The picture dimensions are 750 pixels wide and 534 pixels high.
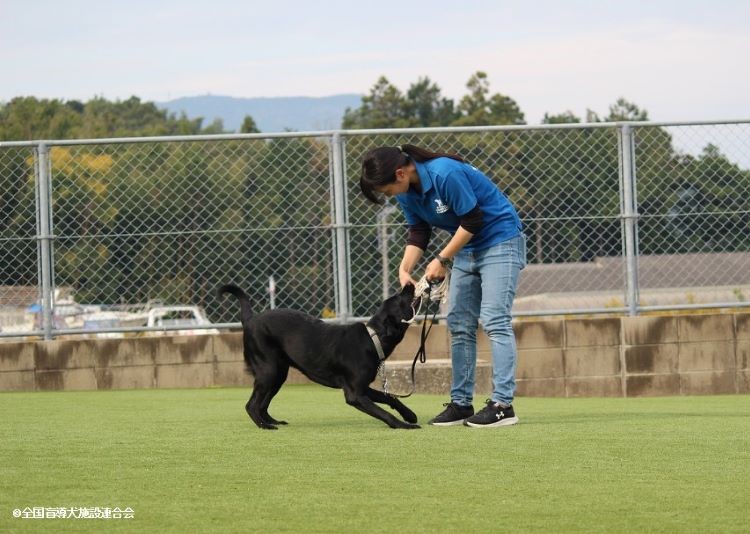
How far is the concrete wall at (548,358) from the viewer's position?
10266mm

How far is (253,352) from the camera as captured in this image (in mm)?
6918

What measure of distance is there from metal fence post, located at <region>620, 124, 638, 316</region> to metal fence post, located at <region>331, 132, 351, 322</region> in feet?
7.78

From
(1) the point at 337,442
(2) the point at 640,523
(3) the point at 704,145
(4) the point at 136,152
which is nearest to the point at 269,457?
(1) the point at 337,442

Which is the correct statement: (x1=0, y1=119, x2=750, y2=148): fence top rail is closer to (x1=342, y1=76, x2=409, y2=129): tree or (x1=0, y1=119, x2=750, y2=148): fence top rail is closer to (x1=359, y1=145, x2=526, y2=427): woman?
(x1=359, y1=145, x2=526, y2=427): woman

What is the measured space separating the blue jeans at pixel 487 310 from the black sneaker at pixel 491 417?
4 cm

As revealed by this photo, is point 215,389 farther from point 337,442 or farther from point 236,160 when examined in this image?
point 337,442

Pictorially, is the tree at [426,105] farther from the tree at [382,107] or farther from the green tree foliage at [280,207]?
the green tree foliage at [280,207]

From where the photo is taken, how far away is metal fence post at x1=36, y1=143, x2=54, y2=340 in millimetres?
10172

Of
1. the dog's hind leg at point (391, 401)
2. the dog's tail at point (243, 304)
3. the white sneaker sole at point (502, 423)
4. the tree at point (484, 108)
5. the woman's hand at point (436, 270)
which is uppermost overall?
the tree at point (484, 108)

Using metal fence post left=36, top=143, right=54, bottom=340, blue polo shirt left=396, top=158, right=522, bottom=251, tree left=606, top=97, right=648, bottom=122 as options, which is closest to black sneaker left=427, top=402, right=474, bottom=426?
blue polo shirt left=396, top=158, right=522, bottom=251

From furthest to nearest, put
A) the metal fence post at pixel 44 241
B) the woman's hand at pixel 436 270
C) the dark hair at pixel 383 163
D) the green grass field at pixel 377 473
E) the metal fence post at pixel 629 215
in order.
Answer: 1. the metal fence post at pixel 629 215
2. the metal fence post at pixel 44 241
3. the woman's hand at pixel 436 270
4. the dark hair at pixel 383 163
5. the green grass field at pixel 377 473

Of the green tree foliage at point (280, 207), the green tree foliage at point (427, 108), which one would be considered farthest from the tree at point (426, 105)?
the green tree foliage at point (280, 207)

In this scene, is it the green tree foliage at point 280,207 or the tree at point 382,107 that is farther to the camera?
the tree at point 382,107

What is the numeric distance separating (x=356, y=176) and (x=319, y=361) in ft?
12.9
